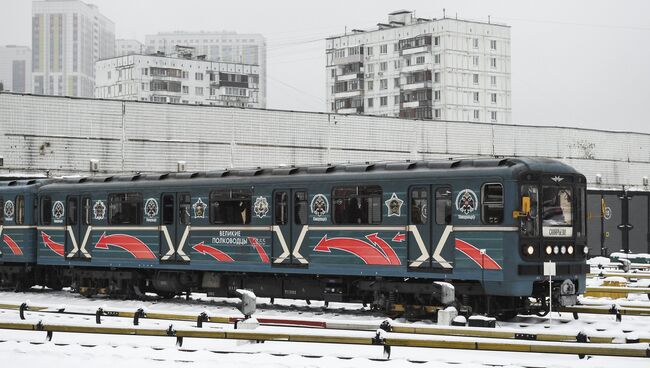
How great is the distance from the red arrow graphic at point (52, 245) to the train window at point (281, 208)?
327 inches

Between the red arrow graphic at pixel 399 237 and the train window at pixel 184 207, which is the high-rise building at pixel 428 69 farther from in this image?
the red arrow graphic at pixel 399 237

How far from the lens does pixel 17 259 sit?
3122 cm

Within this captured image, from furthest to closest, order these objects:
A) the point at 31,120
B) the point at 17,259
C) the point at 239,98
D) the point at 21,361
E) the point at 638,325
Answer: the point at 239,98, the point at 31,120, the point at 17,259, the point at 638,325, the point at 21,361

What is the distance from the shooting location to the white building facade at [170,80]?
14750cm

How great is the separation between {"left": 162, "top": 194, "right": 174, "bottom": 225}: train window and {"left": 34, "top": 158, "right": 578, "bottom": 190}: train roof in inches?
14.5

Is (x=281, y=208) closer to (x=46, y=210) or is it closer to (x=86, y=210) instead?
(x=86, y=210)

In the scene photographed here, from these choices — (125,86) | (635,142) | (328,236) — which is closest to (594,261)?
(635,142)

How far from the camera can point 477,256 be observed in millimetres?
21031

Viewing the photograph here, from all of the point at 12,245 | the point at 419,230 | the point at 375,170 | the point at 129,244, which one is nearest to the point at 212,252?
the point at 129,244

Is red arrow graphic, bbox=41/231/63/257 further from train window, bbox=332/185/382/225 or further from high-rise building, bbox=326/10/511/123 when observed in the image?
high-rise building, bbox=326/10/511/123

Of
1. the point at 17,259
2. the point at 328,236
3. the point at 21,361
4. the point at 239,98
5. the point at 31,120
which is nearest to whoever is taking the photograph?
the point at 21,361

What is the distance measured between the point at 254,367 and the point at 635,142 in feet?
163

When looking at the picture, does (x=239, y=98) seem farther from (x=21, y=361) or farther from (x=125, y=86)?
(x=21, y=361)

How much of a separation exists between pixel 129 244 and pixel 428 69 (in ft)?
295
